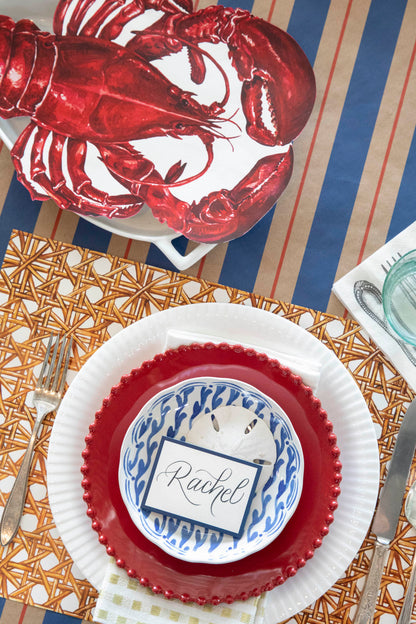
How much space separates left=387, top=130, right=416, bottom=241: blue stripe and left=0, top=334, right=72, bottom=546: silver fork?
0.46 metres

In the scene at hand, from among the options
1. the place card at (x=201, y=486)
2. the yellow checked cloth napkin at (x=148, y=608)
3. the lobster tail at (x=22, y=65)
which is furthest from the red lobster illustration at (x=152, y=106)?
the yellow checked cloth napkin at (x=148, y=608)

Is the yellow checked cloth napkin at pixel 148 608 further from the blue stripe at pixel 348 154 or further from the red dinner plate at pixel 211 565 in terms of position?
the blue stripe at pixel 348 154

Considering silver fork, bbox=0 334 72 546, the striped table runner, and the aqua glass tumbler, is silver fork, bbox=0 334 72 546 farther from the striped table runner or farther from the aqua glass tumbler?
the aqua glass tumbler

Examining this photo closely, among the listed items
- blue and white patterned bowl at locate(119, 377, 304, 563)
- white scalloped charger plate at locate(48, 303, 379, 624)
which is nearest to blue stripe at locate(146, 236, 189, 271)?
white scalloped charger plate at locate(48, 303, 379, 624)

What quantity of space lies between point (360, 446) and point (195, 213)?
35cm

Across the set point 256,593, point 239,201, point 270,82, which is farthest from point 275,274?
point 256,593

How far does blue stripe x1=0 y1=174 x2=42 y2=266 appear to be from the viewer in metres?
0.78

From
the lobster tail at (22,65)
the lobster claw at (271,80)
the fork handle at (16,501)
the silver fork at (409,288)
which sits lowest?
the fork handle at (16,501)

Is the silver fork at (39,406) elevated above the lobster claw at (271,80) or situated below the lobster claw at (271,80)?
below

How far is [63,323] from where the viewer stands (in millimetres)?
762

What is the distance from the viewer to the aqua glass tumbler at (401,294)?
0.74 metres

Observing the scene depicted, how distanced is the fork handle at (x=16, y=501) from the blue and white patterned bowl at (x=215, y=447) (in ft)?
0.58

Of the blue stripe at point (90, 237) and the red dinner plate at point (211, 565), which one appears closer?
the red dinner plate at point (211, 565)

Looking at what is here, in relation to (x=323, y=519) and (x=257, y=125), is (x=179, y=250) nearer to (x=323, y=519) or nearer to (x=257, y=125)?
(x=257, y=125)
